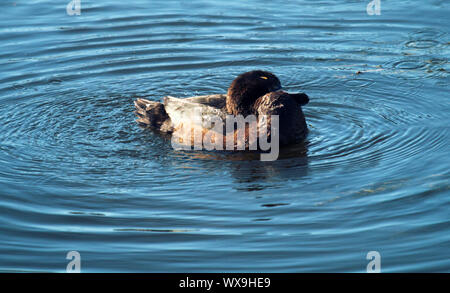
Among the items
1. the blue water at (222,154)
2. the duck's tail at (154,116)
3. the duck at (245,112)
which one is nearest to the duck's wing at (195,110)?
the duck at (245,112)

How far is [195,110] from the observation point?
322 inches

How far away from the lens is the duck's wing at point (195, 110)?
804 centimetres

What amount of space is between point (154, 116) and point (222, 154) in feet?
4.71

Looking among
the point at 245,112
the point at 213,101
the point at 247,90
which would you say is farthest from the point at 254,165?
the point at 213,101

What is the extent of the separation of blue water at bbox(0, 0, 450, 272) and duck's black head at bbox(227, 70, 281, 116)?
2.33ft

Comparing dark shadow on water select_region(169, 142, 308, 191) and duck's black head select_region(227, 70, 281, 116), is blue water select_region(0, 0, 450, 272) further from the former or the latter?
duck's black head select_region(227, 70, 281, 116)

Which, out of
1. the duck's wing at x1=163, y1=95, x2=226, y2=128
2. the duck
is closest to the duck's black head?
the duck

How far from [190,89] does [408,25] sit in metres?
4.63

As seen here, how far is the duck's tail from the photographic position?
8.68 metres

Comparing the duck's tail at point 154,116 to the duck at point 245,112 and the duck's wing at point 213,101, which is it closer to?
the duck at point 245,112

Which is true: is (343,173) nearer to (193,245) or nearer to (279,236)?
(279,236)

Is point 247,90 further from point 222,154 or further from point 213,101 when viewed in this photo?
point 222,154

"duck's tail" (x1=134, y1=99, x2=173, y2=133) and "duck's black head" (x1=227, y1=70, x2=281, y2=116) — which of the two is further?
"duck's tail" (x1=134, y1=99, x2=173, y2=133)
